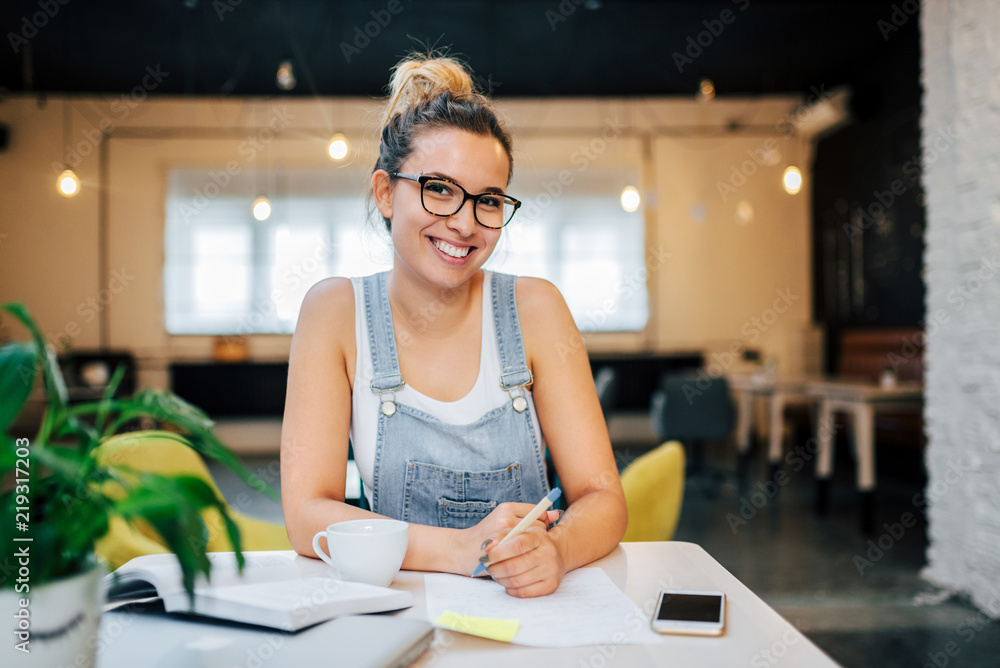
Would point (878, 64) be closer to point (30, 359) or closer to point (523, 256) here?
point (523, 256)

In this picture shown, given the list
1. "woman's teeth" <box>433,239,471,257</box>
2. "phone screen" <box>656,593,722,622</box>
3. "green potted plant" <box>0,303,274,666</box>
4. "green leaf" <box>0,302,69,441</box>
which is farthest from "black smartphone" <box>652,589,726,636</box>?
"woman's teeth" <box>433,239,471,257</box>

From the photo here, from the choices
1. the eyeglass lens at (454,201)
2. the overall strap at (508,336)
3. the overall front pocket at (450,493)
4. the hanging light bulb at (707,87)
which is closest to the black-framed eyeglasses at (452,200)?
the eyeglass lens at (454,201)

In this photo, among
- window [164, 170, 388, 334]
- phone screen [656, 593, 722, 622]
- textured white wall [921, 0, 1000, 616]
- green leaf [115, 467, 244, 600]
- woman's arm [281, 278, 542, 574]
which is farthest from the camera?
window [164, 170, 388, 334]

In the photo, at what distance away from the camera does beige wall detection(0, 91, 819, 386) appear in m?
6.87

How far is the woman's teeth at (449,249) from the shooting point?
1.25 metres

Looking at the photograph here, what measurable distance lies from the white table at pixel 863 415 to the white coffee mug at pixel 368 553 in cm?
354

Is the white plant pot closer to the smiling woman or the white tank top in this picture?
the smiling woman

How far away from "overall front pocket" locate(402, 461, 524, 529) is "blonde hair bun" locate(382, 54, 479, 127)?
2.27ft

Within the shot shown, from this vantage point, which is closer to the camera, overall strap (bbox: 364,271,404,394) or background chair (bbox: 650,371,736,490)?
overall strap (bbox: 364,271,404,394)

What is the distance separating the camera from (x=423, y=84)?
4.48ft

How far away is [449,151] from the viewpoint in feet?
4.00

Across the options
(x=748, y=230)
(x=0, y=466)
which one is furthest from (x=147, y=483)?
(x=748, y=230)

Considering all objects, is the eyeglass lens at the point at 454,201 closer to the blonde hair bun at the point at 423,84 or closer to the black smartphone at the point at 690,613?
the blonde hair bun at the point at 423,84

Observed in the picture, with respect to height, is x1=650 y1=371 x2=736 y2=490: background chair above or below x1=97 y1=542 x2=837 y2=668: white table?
below
